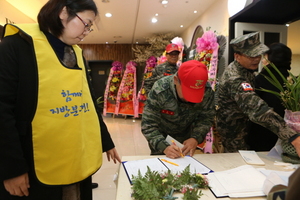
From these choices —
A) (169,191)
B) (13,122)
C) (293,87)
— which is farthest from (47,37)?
(293,87)

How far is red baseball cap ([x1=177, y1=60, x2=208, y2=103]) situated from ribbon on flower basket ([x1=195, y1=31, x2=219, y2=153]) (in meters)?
2.02

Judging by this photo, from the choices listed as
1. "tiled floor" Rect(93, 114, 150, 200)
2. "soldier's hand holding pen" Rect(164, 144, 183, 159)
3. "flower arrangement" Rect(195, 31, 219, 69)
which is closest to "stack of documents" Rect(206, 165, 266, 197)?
"soldier's hand holding pen" Rect(164, 144, 183, 159)

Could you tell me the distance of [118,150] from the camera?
12.5ft

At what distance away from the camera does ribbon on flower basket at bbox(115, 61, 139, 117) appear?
6938 mm

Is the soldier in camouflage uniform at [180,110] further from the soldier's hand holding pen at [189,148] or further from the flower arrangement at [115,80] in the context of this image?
the flower arrangement at [115,80]

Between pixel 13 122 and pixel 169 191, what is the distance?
2.12 feet

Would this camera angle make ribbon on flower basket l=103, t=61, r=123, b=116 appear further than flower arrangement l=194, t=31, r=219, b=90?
Yes

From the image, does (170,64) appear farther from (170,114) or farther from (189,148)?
(189,148)

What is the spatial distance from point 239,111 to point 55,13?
1.39m

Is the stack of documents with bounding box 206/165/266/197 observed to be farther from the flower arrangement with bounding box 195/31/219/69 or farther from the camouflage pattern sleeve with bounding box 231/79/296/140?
the flower arrangement with bounding box 195/31/219/69

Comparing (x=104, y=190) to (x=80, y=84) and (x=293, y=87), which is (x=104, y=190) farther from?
(x=293, y=87)

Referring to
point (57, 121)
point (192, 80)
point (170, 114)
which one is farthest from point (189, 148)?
point (57, 121)

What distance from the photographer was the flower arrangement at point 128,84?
6.98 meters

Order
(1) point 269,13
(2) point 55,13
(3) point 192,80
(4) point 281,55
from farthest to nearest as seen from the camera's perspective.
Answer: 1. (1) point 269,13
2. (4) point 281,55
3. (3) point 192,80
4. (2) point 55,13
